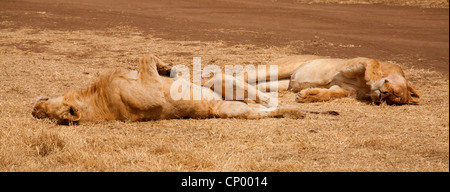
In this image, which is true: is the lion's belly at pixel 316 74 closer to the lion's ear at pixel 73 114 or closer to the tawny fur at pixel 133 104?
the tawny fur at pixel 133 104

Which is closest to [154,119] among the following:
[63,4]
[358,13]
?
[358,13]

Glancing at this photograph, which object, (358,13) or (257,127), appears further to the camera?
(358,13)

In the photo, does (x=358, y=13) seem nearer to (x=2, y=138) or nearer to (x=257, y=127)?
(x=257, y=127)

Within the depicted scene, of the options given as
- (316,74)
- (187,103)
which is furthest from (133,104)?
(316,74)

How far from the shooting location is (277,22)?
15.8 m

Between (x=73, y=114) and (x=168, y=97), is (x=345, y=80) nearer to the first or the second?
(x=168, y=97)

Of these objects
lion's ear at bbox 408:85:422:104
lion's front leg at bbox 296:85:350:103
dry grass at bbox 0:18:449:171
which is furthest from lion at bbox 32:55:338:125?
lion's ear at bbox 408:85:422:104

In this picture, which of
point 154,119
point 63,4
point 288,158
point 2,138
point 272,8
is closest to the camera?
point 288,158

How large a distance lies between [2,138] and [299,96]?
3.52m

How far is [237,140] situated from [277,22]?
11386mm

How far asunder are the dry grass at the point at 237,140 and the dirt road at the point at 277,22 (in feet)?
12.1

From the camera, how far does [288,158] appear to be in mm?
4258

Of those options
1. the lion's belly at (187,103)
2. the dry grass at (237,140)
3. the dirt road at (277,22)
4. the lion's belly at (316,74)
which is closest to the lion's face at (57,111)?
the dry grass at (237,140)
